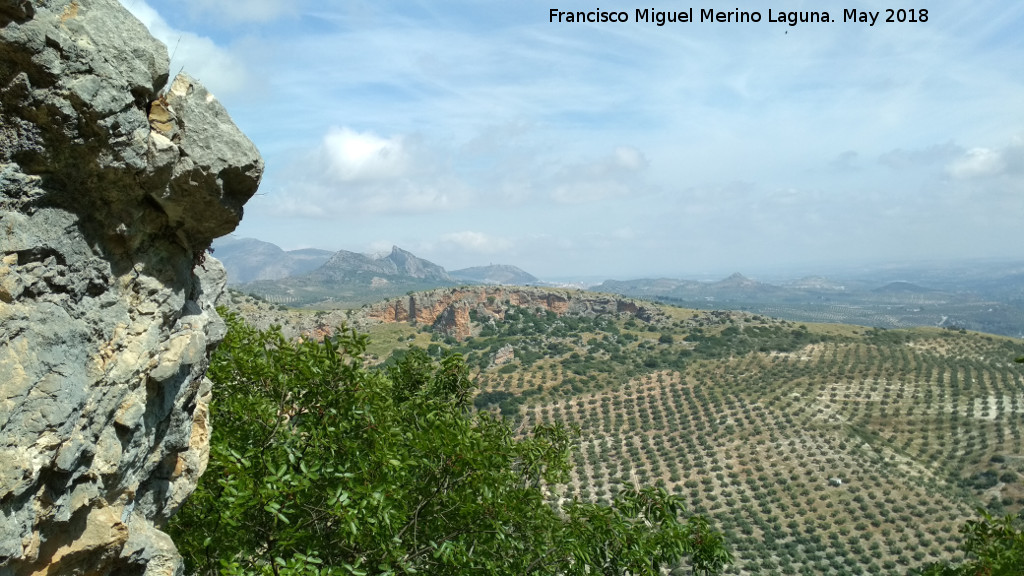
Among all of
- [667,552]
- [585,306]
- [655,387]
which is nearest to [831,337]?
[655,387]

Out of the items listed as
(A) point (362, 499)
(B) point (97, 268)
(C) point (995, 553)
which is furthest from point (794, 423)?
(B) point (97, 268)

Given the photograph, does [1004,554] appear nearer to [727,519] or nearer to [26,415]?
[26,415]

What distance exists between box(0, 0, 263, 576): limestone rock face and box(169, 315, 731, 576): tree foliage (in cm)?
97

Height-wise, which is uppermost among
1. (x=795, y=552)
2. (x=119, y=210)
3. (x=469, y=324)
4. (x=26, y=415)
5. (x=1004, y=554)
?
(x=119, y=210)

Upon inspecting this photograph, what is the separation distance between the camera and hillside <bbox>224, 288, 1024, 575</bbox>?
32.1 meters

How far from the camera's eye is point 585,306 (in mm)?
110875

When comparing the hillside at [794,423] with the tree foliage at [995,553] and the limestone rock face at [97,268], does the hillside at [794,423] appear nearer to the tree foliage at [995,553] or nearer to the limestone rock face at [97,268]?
the tree foliage at [995,553]

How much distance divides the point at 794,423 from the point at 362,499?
47952 mm

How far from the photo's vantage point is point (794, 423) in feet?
150

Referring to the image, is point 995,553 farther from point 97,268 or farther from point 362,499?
point 97,268

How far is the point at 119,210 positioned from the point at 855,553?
36.8 metres

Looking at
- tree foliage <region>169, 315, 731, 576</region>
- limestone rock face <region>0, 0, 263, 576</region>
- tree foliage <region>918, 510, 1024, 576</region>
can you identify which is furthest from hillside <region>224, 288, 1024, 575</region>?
limestone rock face <region>0, 0, 263, 576</region>

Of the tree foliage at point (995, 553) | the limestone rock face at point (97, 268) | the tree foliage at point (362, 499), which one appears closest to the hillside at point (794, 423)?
the tree foliage at point (362, 499)

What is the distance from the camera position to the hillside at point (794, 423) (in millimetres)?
32125
